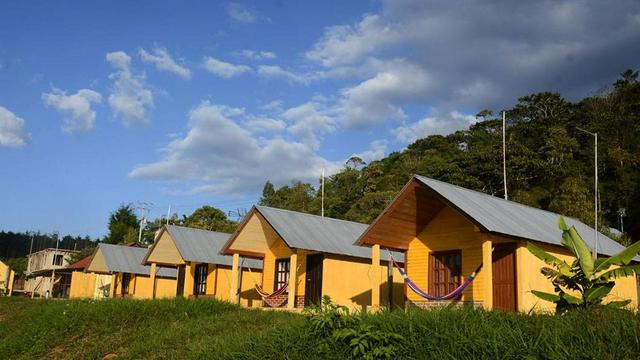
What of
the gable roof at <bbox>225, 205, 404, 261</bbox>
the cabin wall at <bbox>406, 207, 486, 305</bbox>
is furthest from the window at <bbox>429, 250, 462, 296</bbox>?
the gable roof at <bbox>225, 205, 404, 261</bbox>

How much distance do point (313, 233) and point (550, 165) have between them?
87.4 feet

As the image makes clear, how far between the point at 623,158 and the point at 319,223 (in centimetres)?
2667

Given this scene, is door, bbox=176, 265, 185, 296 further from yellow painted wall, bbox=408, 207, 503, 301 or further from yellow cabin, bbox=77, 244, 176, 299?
yellow painted wall, bbox=408, 207, 503, 301

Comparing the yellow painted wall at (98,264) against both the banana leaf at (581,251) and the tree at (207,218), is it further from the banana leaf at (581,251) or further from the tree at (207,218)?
the banana leaf at (581,251)

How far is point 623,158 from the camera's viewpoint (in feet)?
131

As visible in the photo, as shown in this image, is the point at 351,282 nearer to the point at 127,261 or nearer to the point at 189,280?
the point at 189,280

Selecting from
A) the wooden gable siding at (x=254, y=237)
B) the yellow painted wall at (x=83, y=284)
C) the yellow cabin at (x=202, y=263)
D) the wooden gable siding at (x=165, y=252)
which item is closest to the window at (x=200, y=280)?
the yellow cabin at (x=202, y=263)

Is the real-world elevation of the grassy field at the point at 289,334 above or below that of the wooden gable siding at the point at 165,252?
below

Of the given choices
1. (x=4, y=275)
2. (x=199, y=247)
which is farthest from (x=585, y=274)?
(x=4, y=275)

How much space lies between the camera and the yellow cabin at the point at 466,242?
46.9ft

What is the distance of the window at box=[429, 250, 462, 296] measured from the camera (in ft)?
53.7

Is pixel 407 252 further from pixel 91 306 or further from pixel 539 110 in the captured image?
pixel 539 110

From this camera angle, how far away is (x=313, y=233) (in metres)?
21.7

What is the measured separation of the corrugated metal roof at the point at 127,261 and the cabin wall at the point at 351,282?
15703 mm
